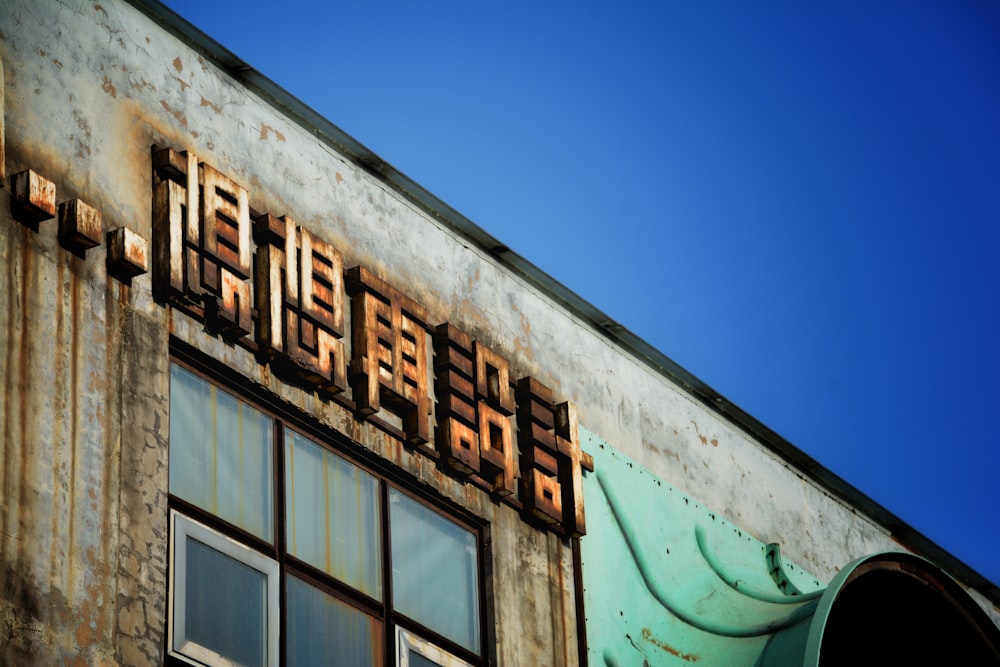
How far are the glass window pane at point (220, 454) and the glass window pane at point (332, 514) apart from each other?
21 centimetres

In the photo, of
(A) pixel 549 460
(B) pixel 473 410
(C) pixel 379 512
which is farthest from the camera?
(A) pixel 549 460

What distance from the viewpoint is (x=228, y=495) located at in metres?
9.75

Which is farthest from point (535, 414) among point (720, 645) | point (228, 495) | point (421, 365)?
point (228, 495)

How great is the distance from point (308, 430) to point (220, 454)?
2.68 feet

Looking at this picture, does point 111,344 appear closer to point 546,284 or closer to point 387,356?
point 387,356

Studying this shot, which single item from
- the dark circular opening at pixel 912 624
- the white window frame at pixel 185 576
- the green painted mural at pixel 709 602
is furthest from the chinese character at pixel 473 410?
the dark circular opening at pixel 912 624

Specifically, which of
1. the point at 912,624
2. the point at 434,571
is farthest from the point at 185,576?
the point at 912,624

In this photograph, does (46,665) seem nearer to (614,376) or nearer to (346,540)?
(346,540)

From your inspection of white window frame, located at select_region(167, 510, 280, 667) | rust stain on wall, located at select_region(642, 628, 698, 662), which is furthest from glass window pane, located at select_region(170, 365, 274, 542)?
rust stain on wall, located at select_region(642, 628, 698, 662)

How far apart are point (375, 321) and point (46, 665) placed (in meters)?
3.72

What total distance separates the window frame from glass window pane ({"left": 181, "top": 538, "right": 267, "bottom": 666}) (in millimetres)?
146

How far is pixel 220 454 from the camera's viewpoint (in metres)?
9.82

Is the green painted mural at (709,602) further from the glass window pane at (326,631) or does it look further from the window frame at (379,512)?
the glass window pane at (326,631)

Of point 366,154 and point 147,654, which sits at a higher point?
point 366,154
